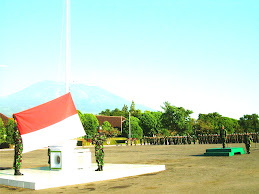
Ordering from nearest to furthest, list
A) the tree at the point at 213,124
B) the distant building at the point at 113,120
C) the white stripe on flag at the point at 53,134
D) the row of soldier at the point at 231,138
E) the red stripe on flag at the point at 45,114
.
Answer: the white stripe on flag at the point at 53,134 → the red stripe on flag at the point at 45,114 → the row of soldier at the point at 231,138 → the tree at the point at 213,124 → the distant building at the point at 113,120

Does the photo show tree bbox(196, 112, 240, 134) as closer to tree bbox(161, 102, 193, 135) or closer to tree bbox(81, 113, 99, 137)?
tree bbox(161, 102, 193, 135)

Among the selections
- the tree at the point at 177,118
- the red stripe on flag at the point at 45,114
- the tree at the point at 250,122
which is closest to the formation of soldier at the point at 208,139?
the tree at the point at 177,118

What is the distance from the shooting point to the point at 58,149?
13.4 m

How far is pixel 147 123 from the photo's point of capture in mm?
79812

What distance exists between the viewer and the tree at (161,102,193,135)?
6469 centimetres

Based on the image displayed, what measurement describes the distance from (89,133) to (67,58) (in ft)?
174

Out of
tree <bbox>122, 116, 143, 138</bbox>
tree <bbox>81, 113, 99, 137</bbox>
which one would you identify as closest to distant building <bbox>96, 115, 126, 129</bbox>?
tree <bbox>122, 116, 143, 138</bbox>

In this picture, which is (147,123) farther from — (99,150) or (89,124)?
(99,150)

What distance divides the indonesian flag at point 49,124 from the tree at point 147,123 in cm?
6583

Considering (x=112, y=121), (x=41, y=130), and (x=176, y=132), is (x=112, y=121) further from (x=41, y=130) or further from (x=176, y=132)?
(x=41, y=130)

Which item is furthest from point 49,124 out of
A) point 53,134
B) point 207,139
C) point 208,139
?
point 207,139

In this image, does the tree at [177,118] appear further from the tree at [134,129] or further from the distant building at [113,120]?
the distant building at [113,120]

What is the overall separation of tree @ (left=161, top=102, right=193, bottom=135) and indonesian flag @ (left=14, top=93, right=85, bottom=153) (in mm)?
51550

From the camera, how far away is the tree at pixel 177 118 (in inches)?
2547
